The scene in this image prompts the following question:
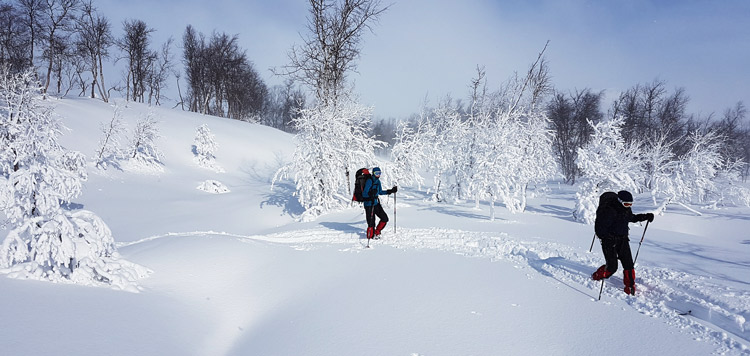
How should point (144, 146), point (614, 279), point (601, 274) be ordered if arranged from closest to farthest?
point (601, 274)
point (614, 279)
point (144, 146)

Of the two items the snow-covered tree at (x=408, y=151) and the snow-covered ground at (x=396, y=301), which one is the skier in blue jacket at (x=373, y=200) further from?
the snow-covered tree at (x=408, y=151)

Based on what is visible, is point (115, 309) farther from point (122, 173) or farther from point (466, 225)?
point (122, 173)

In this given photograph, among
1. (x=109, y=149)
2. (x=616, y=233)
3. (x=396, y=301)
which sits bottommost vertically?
(x=396, y=301)

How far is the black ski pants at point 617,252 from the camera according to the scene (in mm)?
4914

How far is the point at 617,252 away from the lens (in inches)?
197

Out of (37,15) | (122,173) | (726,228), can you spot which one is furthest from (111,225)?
(726,228)

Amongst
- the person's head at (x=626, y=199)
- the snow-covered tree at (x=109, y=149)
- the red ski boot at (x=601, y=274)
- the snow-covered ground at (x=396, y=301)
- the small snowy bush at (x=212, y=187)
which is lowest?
the snow-covered ground at (x=396, y=301)

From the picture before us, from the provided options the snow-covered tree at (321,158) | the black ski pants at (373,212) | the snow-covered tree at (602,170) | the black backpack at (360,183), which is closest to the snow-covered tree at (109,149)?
the snow-covered tree at (321,158)

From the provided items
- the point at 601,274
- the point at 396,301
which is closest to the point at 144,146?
the point at 396,301

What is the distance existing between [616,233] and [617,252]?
0.97 feet

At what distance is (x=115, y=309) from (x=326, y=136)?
1013cm

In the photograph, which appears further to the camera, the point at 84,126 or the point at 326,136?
the point at 84,126

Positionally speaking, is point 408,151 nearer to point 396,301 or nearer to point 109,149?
point 396,301

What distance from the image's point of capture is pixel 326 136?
1321cm
